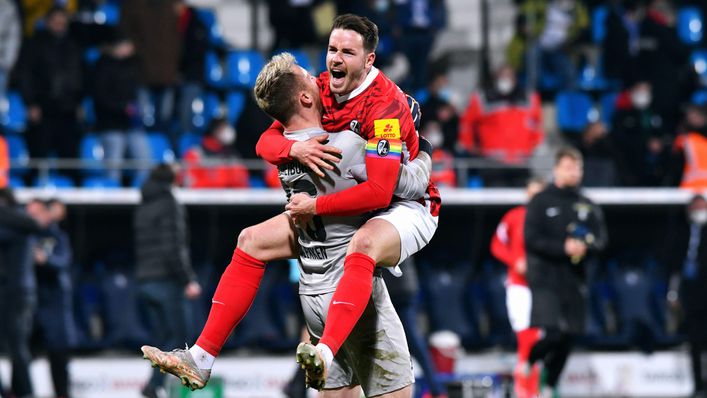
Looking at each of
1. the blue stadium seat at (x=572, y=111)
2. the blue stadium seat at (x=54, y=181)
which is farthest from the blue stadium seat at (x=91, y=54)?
the blue stadium seat at (x=572, y=111)

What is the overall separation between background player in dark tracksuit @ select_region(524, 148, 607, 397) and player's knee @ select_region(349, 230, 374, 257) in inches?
199

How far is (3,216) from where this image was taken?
10789mm

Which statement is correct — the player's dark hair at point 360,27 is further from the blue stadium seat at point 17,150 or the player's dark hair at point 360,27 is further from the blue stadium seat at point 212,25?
the blue stadium seat at point 212,25

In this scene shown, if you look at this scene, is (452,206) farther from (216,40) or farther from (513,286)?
(216,40)

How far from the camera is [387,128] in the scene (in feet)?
18.2

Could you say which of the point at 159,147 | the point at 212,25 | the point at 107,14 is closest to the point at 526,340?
the point at 159,147

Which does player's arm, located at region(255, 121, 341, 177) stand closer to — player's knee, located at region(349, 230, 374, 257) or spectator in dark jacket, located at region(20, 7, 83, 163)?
player's knee, located at region(349, 230, 374, 257)

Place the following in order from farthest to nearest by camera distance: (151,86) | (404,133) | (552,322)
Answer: (151,86) < (552,322) < (404,133)

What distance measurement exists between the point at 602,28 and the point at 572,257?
7.09 meters

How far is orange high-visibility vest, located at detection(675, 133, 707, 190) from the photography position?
1398 centimetres

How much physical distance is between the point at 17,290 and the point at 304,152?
5.97 meters

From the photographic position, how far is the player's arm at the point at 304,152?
5.61m

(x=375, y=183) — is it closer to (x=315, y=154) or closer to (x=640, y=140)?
(x=315, y=154)

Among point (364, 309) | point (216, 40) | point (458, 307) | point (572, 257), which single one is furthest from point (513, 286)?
point (216, 40)
